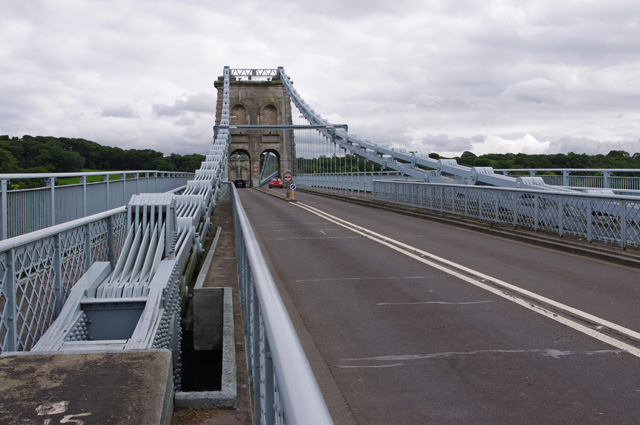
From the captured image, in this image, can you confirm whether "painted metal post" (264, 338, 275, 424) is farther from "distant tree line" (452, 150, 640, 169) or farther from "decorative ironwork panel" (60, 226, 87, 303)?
"distant tree line" (452, 150, 640, 169)

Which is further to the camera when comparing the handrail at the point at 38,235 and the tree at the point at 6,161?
the tree at the point at 6,161

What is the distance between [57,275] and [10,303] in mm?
1185

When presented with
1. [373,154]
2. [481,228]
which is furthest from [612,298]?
[373,154]

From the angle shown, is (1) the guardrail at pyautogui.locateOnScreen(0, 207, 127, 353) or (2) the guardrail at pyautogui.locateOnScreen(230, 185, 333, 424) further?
(1) the guardrail at pyautogui.locateOnScreen(0, 207, 127, 353)

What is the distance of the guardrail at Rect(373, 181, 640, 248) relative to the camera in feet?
37.0

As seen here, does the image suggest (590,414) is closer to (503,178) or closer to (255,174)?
(503,178)

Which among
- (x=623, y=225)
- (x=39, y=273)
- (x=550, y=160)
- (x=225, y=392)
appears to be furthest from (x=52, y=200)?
(x=550, y=160)

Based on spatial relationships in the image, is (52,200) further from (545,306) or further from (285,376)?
(285,376)

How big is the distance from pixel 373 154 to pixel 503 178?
16614 mm

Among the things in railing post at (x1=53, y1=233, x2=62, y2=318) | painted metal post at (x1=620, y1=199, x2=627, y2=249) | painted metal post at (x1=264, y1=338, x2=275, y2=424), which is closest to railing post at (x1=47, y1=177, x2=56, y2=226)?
railing post at (x1=53, y1=233, x2=62, y2=318)

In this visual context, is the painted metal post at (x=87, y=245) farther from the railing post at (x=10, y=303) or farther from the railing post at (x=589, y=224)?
the railing post at (x=589, y=224)

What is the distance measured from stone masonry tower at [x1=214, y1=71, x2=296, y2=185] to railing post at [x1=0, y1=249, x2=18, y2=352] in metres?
83.9

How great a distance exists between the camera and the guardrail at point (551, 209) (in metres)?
11.3

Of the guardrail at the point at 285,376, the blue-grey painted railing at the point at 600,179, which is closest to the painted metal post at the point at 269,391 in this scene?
the guardrail at the point at 285,376
